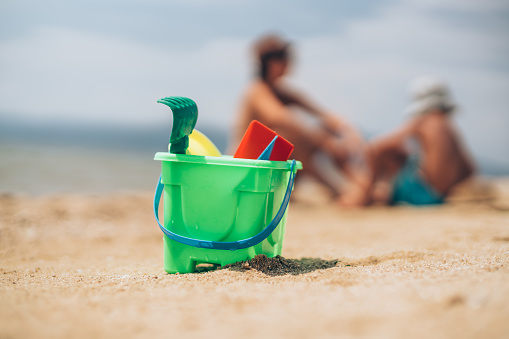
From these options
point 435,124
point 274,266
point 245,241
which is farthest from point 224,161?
point 435,124

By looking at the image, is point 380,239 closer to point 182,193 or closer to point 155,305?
point 182,193

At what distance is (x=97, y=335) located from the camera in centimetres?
108

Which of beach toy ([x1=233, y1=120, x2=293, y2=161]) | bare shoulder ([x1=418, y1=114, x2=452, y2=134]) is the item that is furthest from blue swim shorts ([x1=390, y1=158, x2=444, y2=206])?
beach toy ([x1=233, y1=120, x2=293, y2=161])

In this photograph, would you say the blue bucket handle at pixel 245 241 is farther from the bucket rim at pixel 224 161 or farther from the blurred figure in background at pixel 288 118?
the blurred figure in background at pixel 288 118

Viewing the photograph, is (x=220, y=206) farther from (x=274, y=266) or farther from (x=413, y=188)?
(x=413, y=188)

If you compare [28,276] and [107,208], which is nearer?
[28,276]

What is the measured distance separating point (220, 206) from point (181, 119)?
0.40m

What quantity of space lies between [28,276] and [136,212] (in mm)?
2379

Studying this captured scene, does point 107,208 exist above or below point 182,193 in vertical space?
below

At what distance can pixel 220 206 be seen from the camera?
5.70 feet

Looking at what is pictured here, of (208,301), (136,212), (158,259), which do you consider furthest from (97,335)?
(136,212)

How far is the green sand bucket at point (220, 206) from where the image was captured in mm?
1695

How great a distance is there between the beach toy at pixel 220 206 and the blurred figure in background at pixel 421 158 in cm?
331

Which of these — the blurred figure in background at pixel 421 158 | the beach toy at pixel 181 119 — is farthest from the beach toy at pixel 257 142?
the blurred figure in background at pixel 421 158
